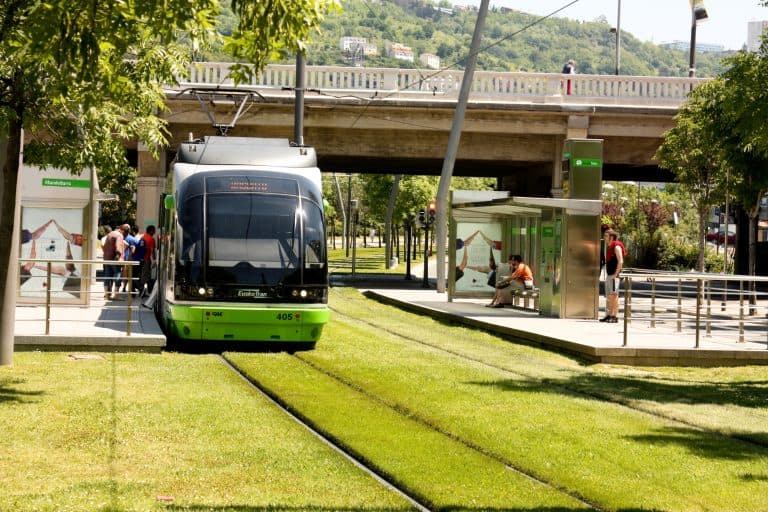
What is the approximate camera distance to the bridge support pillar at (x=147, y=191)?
40.8 metres

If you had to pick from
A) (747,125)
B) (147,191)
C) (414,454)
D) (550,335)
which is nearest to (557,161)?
(147,191)

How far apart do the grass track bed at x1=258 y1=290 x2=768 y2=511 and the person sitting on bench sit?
10.4 meters

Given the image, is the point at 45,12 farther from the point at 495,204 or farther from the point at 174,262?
the point at 495,204

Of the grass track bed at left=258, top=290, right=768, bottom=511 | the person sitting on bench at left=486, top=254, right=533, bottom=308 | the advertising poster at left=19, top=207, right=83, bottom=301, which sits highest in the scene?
the advertising poster at left=19, top=207, right=83, bottom=301

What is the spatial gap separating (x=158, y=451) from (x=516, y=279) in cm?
2023

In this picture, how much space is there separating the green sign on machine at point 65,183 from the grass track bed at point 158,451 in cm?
981

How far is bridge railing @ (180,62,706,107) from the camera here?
1656 inches

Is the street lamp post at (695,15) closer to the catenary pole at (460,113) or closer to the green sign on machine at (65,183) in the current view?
the catenary pole at (460,113)

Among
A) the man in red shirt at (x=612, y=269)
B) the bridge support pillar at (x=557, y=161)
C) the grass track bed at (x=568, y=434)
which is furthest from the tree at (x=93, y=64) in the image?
the bridge support pillar at (x=557, y=161)

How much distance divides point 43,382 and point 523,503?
7666 mm

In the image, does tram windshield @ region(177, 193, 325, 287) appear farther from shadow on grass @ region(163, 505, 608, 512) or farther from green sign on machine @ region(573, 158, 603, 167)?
shadow on grass @ region(163, 505, 608, 512)

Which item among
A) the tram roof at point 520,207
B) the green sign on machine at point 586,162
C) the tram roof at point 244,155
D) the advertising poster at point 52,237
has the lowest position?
the advertising poster at point 52,237

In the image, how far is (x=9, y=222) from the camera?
49.1 ft

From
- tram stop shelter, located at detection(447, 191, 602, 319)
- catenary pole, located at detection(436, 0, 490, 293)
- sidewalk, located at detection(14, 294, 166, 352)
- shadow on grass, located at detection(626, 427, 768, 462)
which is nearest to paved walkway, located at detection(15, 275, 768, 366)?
sidewalk, located at detection(14, 294, 166, 352)
